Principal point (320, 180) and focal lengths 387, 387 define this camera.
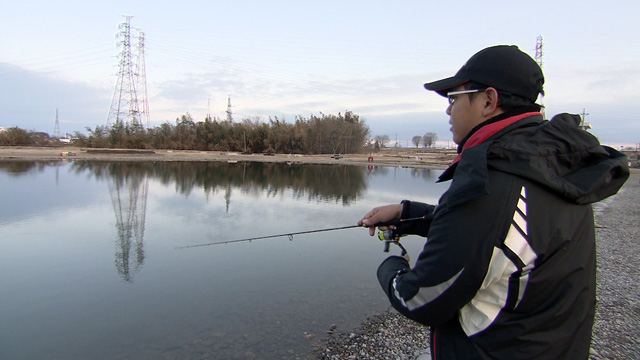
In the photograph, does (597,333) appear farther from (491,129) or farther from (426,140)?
(426,140)

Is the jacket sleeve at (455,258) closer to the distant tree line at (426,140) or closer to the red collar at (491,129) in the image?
the red collar at (491,129)

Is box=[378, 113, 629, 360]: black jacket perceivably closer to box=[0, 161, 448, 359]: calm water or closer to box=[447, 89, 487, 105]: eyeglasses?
box=[447, 89, 487, 105]: eyeglasses

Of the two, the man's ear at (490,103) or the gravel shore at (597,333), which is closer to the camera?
the man's ear at (490,103)

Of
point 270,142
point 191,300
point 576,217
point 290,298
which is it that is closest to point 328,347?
point 290,298

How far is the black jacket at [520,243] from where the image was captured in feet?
4.13

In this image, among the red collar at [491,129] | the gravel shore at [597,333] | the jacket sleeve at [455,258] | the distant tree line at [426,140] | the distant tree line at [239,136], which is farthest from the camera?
the distant tree line at [426,140]

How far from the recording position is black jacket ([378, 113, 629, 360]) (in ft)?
4.13

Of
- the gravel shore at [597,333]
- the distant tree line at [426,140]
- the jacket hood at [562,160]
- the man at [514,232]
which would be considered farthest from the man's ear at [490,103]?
the distant tree line at [426,140]

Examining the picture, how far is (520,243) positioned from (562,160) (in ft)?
1.09

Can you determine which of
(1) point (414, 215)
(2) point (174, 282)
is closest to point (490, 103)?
(1) point (414, 215)

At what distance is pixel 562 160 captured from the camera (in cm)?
133

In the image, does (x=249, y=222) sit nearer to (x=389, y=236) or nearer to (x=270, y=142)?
(x=389, y=236)

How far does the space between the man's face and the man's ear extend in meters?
0.02

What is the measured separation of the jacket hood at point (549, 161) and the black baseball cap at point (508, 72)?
0.12 metres
